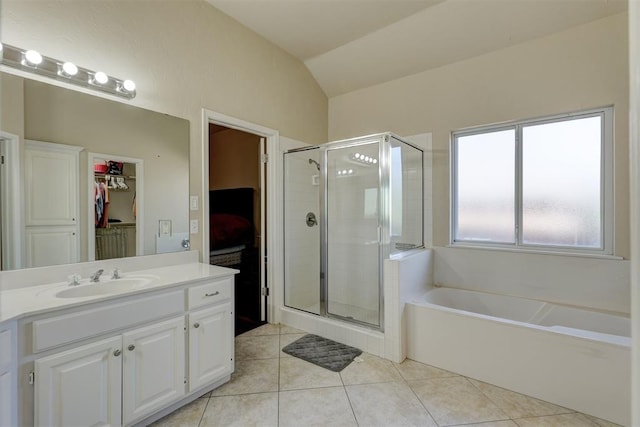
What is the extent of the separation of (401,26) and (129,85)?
95.3 inches

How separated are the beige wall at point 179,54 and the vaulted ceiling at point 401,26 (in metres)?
0.24

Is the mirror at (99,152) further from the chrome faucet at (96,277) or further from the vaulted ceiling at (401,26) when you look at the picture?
the vaulted ceiling at (401,26)

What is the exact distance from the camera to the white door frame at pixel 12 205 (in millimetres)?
1564

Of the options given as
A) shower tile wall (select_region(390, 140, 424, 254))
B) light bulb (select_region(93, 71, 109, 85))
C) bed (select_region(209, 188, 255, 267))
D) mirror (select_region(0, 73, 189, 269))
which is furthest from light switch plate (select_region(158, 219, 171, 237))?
shower tile wall (select_region(390, 140, 424, 254))

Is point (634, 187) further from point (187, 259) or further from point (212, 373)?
point (187, 259)

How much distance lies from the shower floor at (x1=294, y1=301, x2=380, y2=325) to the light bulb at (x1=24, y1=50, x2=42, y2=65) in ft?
9.08

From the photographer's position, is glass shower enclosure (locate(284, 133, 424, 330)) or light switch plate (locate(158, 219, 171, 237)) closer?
light switch plate (locate(158, 219, 171, 237))

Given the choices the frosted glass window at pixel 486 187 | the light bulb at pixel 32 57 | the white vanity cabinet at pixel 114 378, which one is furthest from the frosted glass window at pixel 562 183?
the light bulb at pixel 32 57

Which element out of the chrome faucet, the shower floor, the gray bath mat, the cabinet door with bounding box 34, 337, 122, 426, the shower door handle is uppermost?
the shower door handle

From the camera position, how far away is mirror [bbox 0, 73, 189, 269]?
1626 millimetres

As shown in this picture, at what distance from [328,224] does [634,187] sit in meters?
2.73

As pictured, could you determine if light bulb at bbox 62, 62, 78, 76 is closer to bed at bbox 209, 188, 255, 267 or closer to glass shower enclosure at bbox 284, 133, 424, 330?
glass shower enclosure at bbox 284, 133, 424, 330

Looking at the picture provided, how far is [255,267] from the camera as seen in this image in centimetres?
371

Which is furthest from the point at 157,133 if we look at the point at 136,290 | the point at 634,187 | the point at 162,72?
the point at 634,187
